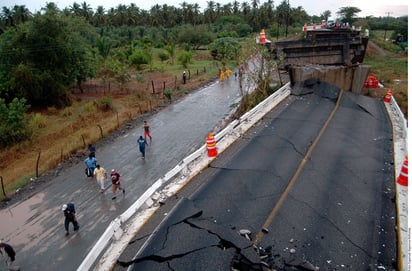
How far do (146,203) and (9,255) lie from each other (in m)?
4.64

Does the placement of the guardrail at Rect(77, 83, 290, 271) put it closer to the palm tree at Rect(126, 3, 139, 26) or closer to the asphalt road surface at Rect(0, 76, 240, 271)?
the asphalt road surface at Rect(0, 76, 240, 271)

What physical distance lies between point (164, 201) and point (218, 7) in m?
120

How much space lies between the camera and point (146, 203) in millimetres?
8289

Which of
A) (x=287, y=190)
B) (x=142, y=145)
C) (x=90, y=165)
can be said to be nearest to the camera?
(x=287, y=190)

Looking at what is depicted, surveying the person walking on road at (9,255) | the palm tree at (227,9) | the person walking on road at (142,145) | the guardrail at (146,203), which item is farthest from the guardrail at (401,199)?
the palm tree at (227,9)

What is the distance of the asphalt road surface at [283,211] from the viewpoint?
6.38 m

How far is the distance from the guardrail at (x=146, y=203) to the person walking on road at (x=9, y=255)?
3.51 m

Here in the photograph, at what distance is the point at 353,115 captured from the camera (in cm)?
1697

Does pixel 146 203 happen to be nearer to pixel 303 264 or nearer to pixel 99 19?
pixel 303 264

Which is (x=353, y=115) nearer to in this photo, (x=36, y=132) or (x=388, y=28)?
(x=36, y=132)

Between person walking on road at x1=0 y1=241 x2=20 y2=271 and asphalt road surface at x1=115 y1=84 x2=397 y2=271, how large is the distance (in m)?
4.79

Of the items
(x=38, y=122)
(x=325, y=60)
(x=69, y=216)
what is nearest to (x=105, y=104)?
(x=38, y=122)

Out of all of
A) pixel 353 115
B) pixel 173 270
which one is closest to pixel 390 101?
pixel 353 115

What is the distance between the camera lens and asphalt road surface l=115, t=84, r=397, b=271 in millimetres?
6375
